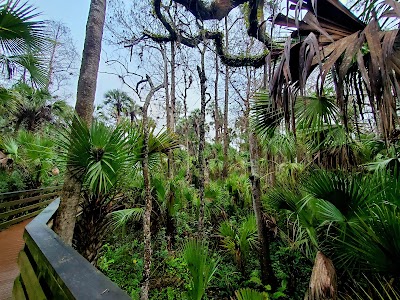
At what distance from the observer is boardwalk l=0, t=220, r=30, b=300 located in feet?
9.72

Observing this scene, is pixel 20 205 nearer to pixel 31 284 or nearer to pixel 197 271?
pixel 197 271

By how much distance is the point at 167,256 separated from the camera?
16.8 ft

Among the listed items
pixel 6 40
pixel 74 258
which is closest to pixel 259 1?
pixel 6 40

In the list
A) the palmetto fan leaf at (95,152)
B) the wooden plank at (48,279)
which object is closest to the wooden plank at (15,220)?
the palmetto fan leaf at (95,152)

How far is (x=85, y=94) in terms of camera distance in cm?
336

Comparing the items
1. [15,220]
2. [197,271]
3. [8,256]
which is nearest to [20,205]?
[15,220]

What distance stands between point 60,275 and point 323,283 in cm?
227

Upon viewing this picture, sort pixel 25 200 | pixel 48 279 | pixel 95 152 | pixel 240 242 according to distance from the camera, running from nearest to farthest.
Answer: pixel 48 279
pixel 95 152
pixel 240 242
pixel 25 200

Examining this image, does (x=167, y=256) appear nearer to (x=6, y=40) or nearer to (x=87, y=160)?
(x=87, y=160)

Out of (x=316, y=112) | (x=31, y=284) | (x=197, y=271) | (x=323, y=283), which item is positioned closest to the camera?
(x=31, y=284)

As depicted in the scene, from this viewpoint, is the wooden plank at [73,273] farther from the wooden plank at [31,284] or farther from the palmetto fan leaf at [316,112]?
the palmetto fan leaf at [316,112]

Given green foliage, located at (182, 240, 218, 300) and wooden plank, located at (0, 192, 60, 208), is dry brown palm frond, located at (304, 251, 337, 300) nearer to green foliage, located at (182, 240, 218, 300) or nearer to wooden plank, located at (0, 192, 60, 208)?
green foliage, located at (182, 240, 218, 300)

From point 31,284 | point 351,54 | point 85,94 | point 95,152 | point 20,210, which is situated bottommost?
point 20,210

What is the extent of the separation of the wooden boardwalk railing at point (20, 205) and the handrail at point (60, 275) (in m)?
5.35
